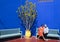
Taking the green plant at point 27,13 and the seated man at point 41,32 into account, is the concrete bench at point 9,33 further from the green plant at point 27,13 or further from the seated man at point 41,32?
the seated man at point 41,32

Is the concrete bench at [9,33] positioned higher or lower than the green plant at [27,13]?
lower

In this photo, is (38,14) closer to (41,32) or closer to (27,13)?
(27,13)

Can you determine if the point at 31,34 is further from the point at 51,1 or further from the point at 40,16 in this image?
the point at 51,1

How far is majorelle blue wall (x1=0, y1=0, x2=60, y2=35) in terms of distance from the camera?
209 centimetres

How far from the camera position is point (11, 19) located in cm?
216

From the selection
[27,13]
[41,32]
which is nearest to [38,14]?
[27,13]

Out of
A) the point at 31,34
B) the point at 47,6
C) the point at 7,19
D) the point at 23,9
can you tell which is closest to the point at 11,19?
the point at 7,19

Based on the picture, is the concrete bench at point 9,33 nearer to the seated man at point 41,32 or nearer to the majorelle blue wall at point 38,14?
the majorelle blue wall at point 38,14

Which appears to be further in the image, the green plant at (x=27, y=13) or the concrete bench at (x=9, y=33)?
the green plant at (x=27, y=13)

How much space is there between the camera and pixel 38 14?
219 centimetres

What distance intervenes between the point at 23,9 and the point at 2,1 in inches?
12.4

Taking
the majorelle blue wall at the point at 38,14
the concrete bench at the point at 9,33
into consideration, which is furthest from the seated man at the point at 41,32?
the concrete bench at the point at 9,33

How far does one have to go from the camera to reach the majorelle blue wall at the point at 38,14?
2.09 metres

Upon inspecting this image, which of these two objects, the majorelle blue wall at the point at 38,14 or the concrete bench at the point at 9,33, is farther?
the majorelle blue wall at the point at 38,14
